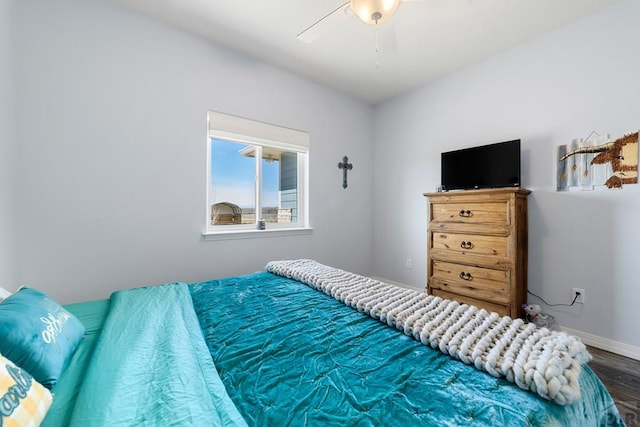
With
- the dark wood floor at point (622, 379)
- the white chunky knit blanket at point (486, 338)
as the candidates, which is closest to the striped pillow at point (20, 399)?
the white chunky knit blanket at point (486, 338)

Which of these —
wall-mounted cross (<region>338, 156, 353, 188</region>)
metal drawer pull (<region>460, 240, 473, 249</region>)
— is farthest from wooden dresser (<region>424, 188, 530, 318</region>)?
wall-mounted cross (<region>338, 156, 353, 188</region>)

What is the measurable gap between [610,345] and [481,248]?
1.10m

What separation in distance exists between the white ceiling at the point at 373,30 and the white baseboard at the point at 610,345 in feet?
8.38

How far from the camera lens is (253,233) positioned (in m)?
2.80

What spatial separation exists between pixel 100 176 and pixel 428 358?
242 centimetres

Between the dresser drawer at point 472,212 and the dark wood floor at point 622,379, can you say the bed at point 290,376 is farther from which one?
the dresser drawer at point 472,212

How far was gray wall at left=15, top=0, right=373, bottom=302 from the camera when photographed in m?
1.83

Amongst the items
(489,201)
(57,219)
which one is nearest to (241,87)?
(57,219)

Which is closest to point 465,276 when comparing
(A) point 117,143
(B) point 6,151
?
(A) point 117,143

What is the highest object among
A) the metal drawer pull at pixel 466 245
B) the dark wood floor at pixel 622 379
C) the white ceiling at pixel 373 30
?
the white ceiling at pixel 373 30

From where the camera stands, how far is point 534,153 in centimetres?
245

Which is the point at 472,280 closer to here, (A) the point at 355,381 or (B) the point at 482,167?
(B) the point at 482,167

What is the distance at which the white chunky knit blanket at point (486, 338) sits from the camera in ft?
2.41

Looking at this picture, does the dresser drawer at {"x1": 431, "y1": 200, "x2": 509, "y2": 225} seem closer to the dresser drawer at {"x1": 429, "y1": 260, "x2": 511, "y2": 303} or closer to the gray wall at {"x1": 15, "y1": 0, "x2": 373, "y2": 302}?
the dresser drawer at {"x1": 429, "y1": 260, "x2": 511, "y2": 303}
